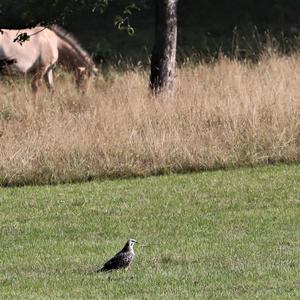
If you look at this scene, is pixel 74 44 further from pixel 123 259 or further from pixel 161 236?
pixel 123 259

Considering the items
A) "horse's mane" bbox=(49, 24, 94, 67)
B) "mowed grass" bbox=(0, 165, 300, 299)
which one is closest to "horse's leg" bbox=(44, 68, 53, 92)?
"horse's mane" bbox=(49, 24, 94, 67)

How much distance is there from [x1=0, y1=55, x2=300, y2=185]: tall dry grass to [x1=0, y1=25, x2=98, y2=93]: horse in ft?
13.1

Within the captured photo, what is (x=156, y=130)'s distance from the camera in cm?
1477

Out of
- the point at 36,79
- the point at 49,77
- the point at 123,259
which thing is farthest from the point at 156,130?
the point at 49,77

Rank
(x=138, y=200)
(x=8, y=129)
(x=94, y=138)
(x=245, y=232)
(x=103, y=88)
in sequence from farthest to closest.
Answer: (x=103, y=88) < (x=8, y=129) < (x=94, y=138) < (x=138, y=200) < (x=245, y=232)

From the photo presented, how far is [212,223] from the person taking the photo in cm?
1115

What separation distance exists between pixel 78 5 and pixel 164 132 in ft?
11.9

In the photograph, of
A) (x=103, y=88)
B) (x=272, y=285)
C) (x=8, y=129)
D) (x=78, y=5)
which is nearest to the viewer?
(x=272, y=285)

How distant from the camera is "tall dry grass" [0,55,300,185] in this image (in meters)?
13.9

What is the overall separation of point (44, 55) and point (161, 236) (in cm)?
1176

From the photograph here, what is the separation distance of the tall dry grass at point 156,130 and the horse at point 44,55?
3.99 metres

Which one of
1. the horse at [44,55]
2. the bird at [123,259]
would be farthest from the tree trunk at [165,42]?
the bird at [123,259]

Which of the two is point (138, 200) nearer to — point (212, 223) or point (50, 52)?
point (212, 223)

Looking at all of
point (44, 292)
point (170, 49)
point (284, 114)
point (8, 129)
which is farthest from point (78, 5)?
point (44, 292)
